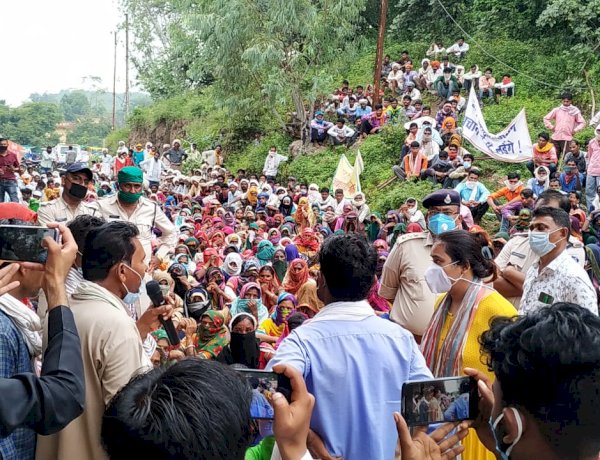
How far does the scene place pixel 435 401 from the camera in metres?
1.87

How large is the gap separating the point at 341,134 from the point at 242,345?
54.0 feet

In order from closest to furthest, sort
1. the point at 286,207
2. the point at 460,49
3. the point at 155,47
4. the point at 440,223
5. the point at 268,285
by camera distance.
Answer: the point at 440,223 < the point at 268,285 < the point at 286,207 < the point at 460,49 < the point at 155,47

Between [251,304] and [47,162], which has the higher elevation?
[251,304]

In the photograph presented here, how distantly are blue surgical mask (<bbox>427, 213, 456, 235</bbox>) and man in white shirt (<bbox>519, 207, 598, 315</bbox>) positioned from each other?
20.1 inches

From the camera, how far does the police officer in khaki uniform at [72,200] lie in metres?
5.23

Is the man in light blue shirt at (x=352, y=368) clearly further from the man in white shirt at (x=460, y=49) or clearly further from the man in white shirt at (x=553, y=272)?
the man in white shirt at (x=460, y=49)

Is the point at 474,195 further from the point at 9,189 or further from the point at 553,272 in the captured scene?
the point at 553,272

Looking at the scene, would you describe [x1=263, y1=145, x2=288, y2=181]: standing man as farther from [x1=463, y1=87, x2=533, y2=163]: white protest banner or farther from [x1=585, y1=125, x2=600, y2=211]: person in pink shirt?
[x1=585, y1=125, x2=600, y2=211]: person in pink shirt

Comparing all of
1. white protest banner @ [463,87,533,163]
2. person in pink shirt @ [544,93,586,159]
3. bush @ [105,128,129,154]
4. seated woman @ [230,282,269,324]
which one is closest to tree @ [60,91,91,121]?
bush @ [105,128,129,154]

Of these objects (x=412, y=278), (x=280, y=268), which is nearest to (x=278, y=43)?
(x=280, y=268)

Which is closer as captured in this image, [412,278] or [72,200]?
[412,278]

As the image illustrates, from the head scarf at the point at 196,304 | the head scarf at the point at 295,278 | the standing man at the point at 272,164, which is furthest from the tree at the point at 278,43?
the head scarf at the point at 196,304

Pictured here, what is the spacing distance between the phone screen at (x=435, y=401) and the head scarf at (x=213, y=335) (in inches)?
163

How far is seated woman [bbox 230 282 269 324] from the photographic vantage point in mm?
7571
